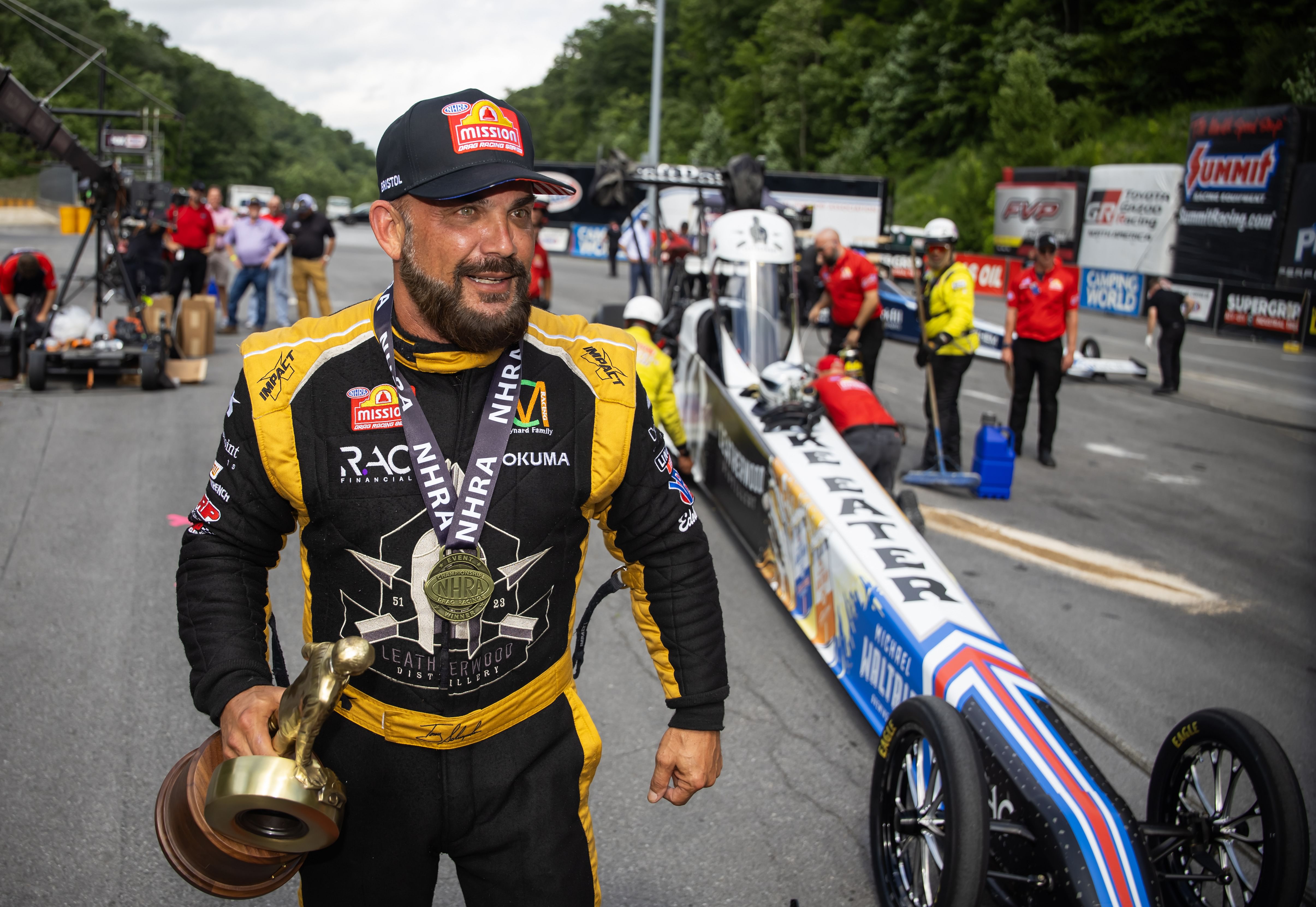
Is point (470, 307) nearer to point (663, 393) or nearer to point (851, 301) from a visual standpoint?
point (663, 393)

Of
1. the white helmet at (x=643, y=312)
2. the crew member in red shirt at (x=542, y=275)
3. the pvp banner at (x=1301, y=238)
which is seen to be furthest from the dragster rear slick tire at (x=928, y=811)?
the pvp banner at (x=1301, y=238)

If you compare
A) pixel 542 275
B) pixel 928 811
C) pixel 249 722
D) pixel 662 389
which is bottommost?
pixel 928 811

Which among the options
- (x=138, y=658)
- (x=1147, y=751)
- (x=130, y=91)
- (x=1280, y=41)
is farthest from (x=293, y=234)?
(x=130, y=91)

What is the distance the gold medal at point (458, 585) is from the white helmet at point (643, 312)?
539cm

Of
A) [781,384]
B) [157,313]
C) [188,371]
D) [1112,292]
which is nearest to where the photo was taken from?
[781,384]

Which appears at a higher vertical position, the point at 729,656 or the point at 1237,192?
the point at 1237,192

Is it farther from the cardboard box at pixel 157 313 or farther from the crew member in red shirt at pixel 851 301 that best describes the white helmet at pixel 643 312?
the cardboard box at pixel 157 313

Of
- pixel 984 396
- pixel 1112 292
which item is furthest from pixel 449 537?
pixel 1112 292

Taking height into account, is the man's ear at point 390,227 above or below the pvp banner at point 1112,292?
above

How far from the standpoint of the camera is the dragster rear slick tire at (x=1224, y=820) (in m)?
2.67

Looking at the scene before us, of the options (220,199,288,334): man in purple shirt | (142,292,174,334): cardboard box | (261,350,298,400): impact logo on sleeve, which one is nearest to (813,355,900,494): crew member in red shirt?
(261,350,298,400): impact logo on sleeve

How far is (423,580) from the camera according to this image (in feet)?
6.18

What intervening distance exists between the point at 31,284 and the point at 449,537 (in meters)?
11.2

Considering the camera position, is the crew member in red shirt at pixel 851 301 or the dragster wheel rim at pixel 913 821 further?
the crew member in red shirt at pixel 851 301
